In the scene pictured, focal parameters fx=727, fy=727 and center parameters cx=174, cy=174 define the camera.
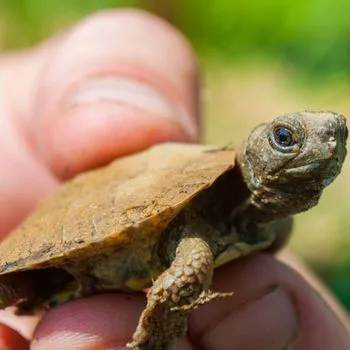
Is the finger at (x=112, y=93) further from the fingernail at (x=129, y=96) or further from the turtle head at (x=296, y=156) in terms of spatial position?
the turtle head at (x=296, y=156)

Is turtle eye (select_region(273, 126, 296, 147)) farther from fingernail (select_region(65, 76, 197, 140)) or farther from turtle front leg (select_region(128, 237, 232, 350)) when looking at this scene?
fingernail (select_region(65, 76, 197, 140))

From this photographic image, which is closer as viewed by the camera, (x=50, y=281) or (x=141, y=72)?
(x=50, y=281)

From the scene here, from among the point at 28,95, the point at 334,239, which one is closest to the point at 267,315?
the point at 28,95

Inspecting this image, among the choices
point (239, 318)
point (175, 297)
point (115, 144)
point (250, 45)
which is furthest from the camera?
point (250, 45)

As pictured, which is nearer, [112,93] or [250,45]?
[112,93]

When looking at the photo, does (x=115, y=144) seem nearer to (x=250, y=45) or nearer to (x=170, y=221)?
(x=170, y=221)

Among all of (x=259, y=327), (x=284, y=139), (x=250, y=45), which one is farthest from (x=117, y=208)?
(x=250, y=45)

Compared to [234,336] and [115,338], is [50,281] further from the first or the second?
[234,336]
